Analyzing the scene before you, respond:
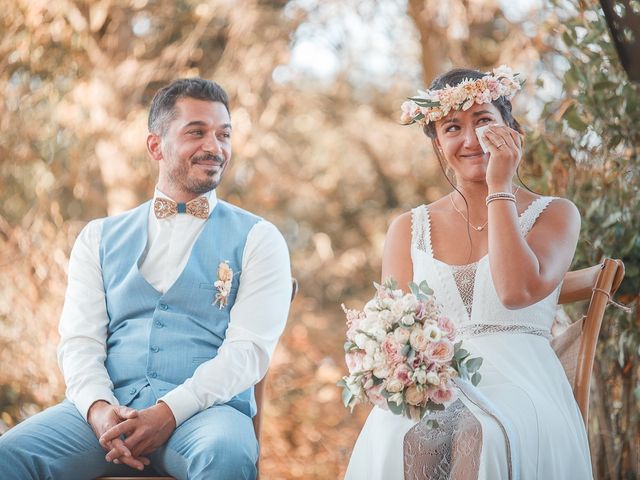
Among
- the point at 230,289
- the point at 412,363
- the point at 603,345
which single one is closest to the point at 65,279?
the point at 230,289

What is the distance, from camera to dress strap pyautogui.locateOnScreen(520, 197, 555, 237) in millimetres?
2877

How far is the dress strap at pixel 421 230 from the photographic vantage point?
3.00 meters

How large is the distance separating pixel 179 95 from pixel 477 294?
4.18 ft

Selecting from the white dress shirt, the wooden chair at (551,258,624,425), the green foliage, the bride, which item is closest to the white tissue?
the bride

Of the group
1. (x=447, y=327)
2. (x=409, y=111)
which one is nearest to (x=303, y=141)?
(x=409, y=111)

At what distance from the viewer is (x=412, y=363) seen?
2.39 metres

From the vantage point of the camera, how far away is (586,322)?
2.84 m

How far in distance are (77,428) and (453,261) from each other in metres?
1.28

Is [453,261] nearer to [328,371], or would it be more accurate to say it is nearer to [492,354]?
[492,354]

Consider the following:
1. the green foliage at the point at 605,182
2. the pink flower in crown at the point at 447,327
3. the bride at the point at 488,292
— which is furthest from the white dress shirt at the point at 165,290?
the green foliage at the point at 605,182

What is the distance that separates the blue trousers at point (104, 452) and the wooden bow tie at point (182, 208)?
72 centimetres

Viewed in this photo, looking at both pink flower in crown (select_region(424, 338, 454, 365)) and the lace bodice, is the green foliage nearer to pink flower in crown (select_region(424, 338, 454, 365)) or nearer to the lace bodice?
the lace bodice

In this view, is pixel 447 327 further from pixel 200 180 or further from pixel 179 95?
pixel 179 95

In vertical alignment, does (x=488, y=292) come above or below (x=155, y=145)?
below
